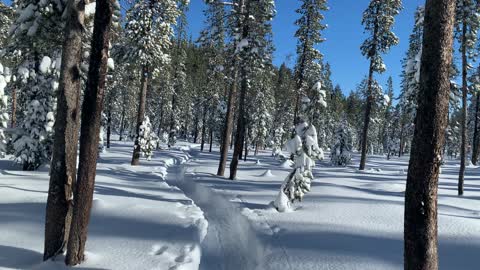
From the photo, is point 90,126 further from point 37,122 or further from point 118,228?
point 37,122

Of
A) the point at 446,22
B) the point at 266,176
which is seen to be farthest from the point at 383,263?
the point at 266,176


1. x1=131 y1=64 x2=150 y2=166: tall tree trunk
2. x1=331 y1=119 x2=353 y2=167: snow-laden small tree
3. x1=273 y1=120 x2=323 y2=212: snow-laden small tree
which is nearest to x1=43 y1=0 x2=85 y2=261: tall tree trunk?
x1=273 y1=120 x2=323 y2=212: snow-laden small tree

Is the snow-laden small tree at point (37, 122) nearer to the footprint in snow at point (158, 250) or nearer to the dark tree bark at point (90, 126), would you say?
the footprint in snow at point (158, 250)

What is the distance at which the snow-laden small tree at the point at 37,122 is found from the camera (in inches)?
650

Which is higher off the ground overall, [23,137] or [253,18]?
[253,18]

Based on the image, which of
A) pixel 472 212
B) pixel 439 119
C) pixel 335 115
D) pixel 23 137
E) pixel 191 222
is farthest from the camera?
pixel 335 115

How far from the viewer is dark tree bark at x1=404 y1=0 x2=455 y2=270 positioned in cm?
409

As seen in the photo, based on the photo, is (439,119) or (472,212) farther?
(472,212)

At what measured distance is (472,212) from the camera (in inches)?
490

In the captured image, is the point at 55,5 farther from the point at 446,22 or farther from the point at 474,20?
the point at 474,20

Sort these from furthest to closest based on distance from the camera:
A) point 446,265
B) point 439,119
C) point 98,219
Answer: point 98,219 → point 446,265 → point 439,119

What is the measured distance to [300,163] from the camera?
11.9 metres

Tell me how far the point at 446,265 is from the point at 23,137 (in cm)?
1721

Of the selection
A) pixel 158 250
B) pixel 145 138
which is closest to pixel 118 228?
pixel 158 250
